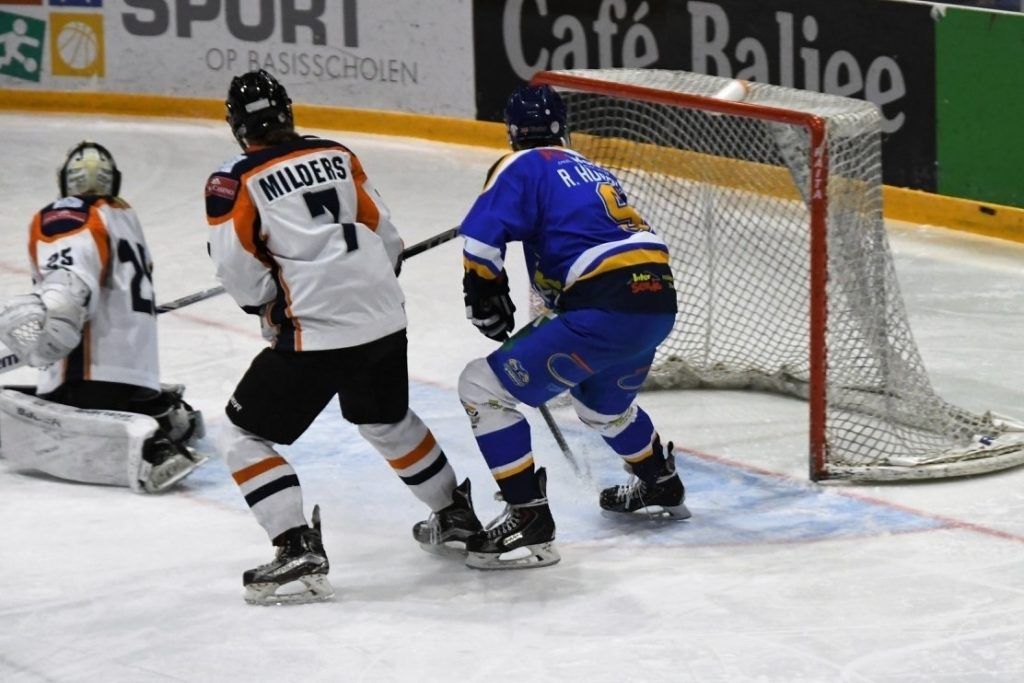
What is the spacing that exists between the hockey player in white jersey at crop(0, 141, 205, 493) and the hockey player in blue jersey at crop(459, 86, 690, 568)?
3.41ft

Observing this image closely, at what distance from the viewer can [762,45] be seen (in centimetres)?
752

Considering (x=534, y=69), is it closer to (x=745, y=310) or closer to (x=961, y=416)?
(x=745, y=310)

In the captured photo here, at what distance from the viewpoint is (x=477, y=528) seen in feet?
13.5

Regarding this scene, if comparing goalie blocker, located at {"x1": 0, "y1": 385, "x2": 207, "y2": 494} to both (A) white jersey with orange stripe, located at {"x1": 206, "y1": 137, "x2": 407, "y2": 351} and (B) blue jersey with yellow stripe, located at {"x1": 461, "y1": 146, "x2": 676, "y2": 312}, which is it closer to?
(A) white jersey with orange stripe, located at {"x1": 206, "y1": 137, "x2": 407, "y2": 351}

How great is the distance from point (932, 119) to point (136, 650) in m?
4.57

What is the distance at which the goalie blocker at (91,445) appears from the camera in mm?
4602

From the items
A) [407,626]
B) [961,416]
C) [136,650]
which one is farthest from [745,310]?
[136,650]

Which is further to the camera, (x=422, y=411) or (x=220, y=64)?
(x=220, y=64)

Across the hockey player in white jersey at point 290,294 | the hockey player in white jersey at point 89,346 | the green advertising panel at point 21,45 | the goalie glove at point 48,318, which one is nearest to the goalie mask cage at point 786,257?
the hockey player in white jersey at point 290,294

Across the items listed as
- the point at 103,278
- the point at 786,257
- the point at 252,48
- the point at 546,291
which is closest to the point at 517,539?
the point at 546,291

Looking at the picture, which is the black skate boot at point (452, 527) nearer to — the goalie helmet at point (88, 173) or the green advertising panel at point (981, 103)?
the goalie helmet at point (88, 173)

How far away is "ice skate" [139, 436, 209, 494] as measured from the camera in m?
4.59

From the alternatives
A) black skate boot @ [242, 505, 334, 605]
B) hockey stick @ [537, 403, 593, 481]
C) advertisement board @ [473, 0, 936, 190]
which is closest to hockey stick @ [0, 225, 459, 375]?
hockey stick @ [537, 403, 593, 481]

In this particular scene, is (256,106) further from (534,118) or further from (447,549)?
(447,549)
